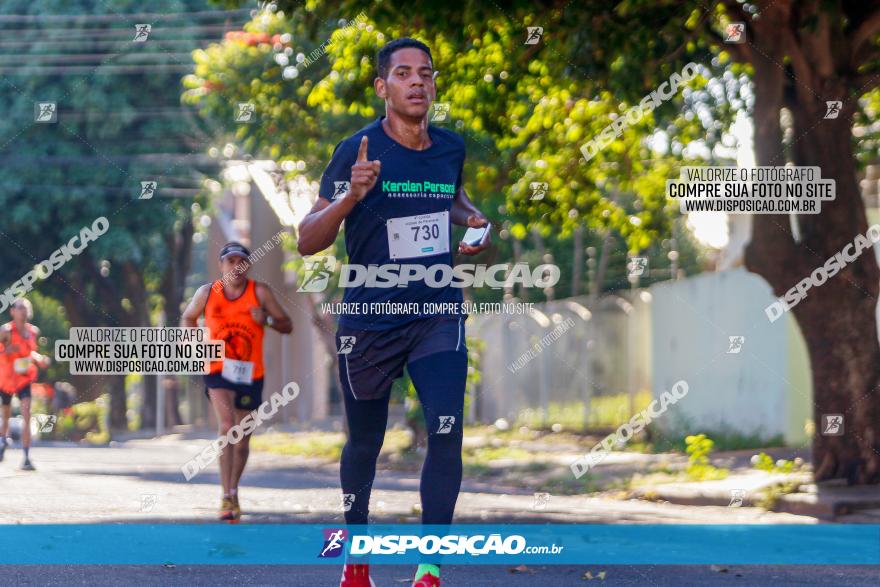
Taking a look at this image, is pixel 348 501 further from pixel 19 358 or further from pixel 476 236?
pixel 19 358

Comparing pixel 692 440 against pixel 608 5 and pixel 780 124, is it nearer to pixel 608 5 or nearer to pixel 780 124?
pixel 780 124

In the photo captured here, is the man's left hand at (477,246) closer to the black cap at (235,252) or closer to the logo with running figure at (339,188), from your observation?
the logo with running figure at (339,188)

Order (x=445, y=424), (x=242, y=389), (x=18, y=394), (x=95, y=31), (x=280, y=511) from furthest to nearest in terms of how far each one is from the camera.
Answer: (x=95, y=31), (x=18, y=394), (x=280, y=511), (x=242, y=389), (x=445, y=424)

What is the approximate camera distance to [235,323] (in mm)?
9898

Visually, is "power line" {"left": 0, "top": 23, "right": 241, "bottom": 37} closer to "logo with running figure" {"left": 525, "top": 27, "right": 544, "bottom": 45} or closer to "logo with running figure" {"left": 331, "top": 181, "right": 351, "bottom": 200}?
"logo with running figure" {"left": 525, "top": 27, "right": 544, "bottom": 45}

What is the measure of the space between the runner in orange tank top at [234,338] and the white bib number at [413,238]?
4.01 meters

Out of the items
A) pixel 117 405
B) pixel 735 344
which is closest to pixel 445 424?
pixel 735 344

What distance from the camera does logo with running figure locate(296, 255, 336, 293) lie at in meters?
17.1

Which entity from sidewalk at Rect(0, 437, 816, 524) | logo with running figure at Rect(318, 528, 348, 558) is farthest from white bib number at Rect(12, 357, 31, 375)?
logo with running figure at Rect(318, 528, 348, 558)

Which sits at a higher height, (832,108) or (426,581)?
(832,108)

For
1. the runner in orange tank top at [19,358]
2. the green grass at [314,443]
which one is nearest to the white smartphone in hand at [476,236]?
the runner in orange tank top at [19,358]

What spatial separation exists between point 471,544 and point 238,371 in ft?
13.2

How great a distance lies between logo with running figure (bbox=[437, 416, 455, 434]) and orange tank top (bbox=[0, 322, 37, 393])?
394 inches

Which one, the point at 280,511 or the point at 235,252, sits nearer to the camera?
the point at 235,252
